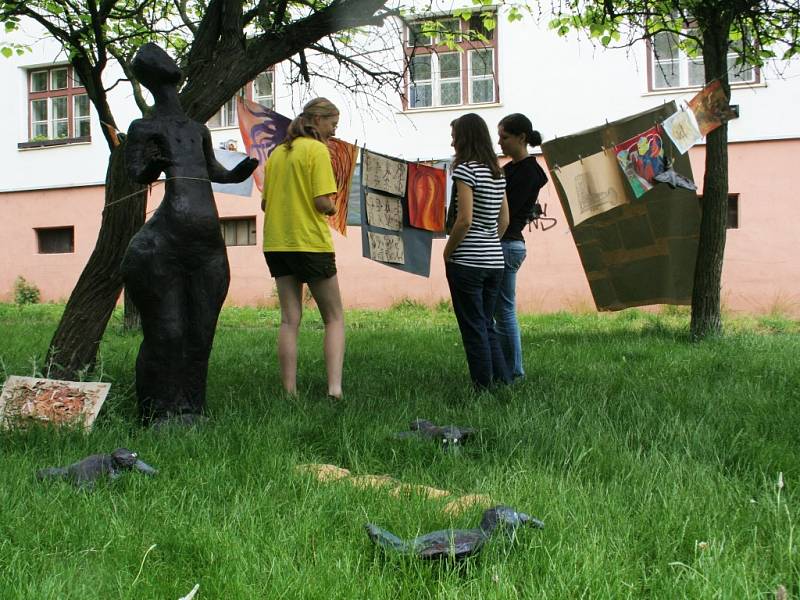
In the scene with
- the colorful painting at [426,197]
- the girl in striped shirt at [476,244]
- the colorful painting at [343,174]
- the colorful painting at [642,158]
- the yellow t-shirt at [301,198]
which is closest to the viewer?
the yellow t-shirt at [301,198]

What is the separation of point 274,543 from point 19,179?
17.2 meters

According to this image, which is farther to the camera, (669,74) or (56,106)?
(56,106)

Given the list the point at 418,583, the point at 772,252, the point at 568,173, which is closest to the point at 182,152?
the point at 418,583

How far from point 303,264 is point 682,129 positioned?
4.13 meters

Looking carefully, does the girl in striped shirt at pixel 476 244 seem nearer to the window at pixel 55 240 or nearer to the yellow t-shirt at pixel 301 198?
the yellow t-shirt at pixel 301 198


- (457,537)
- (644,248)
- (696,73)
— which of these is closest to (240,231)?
(696,73)

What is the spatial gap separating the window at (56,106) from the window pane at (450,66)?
749cm

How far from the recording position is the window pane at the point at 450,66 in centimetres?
1514

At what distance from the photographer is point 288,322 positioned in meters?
4.93

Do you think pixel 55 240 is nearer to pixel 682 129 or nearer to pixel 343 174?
pixel 343 174

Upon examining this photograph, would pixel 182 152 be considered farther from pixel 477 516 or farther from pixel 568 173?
pixel 568 173

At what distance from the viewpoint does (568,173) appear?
7.40 metres

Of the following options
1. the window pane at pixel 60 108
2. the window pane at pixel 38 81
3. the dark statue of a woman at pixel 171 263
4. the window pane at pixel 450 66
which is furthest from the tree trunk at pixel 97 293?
the window pane at pixel 38 81

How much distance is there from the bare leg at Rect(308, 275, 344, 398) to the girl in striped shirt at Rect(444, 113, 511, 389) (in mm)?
703
